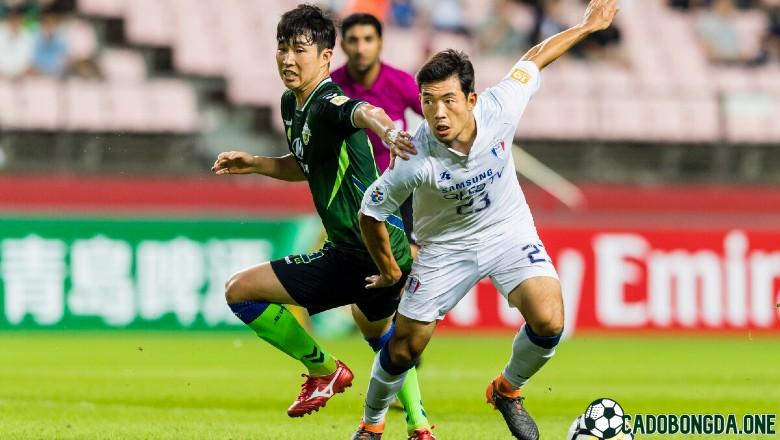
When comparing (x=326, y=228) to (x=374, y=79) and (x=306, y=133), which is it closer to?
(x=306, y=133)

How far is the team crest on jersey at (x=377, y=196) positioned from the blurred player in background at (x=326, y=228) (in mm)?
404

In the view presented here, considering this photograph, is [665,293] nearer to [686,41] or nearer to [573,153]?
[573,153]

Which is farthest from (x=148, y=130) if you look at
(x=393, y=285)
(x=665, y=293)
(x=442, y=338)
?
(x=393, y=285)

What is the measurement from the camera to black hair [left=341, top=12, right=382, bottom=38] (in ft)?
30.4

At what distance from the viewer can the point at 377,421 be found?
746 cm

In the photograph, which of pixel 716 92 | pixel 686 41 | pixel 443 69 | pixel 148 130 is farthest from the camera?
pixel 686 41

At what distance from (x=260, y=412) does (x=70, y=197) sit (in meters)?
7.85

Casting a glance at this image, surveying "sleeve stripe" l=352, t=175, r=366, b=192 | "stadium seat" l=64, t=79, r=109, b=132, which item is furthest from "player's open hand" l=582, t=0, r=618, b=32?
"stadium seat" l=64, t=79, r=109, b=132

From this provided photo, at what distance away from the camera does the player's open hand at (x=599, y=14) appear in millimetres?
7767

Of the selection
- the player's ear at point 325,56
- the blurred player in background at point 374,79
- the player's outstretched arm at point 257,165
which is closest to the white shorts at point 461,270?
the player's outstretched arm at point 257,165

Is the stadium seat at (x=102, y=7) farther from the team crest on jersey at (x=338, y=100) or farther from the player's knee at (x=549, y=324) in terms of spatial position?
the player's knee at (x=549, y=324)

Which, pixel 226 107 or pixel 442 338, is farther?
pixel 226 107

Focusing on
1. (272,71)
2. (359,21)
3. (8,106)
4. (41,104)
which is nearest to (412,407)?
(359,21)

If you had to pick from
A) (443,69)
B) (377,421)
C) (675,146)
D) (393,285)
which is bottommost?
(675,146)
